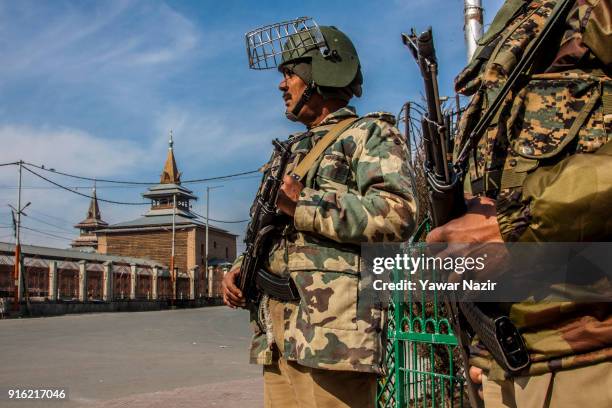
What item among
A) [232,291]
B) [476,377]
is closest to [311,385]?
[232,291]

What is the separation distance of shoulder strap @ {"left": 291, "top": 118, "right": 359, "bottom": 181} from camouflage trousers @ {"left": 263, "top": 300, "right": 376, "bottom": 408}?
543 millimetres

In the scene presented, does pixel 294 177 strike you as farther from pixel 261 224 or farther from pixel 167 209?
pixel 167 209

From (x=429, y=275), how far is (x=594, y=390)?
643 millimetres

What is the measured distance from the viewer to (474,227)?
132 centimetres

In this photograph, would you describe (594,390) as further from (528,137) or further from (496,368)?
(528,137)

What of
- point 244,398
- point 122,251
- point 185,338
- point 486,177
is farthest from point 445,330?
point 122,251

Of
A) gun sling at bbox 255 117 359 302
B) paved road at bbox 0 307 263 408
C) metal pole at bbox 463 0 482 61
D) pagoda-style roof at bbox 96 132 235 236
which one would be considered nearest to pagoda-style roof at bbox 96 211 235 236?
pagoda-style roof at bbox 96 132 235 236

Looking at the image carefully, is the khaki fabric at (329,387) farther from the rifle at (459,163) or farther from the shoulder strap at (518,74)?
the shoulder strap at (518,74)

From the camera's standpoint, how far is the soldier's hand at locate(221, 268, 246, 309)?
107 inches

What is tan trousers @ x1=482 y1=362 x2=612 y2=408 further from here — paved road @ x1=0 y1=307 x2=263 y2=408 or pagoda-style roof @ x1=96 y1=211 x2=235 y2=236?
pagoda-style roof @ x1=96 y1=211 x2=235 y2=236

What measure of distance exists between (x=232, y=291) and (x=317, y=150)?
0.76 meters

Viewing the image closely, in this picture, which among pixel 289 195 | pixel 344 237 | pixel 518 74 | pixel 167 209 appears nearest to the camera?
pixel 518 74

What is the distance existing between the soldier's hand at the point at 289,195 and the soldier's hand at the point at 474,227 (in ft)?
3.34

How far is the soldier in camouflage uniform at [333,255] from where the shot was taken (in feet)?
7.27
